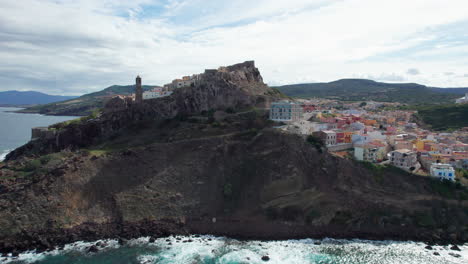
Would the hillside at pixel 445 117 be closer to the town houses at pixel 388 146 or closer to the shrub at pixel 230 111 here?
the town houses at pixel 388 146

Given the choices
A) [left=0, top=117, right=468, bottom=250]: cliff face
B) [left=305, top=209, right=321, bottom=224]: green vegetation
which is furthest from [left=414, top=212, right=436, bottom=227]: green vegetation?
[left=305, top=209, right=321, bottom=224]: green vegetation

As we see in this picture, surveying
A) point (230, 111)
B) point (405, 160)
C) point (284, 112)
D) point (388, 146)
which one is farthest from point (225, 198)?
point (388, 146)

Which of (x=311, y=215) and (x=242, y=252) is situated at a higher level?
(x=311, y=215)

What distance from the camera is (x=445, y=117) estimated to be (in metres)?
97.7

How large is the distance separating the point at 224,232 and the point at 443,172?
30.4 meters

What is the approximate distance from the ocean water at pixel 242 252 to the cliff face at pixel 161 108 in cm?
3026

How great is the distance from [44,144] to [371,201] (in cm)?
5595

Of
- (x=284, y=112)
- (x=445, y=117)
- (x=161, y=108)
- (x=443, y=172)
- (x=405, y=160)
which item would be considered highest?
(x=161, y=108)

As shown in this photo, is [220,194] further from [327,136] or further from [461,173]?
[461,173]

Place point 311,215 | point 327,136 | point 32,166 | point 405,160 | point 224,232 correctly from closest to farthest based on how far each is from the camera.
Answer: point 224,232 → point 311,215 → point 405,160 → point 32,166 → point 327,136

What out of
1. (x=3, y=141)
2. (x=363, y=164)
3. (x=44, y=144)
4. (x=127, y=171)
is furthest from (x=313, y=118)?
(x=3, y=141)

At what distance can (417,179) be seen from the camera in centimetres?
4588

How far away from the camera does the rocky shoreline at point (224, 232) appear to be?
38.2 metres

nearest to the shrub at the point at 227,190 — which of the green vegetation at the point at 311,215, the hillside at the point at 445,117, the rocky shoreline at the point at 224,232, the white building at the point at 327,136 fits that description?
the rocky shoreline at the point at 224,232
